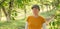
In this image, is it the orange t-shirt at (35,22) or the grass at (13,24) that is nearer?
the orange t-shirt at (35,22)

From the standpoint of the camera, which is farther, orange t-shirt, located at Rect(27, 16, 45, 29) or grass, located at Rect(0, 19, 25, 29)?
grass, located at Rect(0, 19, 25, 29)

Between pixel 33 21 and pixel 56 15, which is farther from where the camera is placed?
pixel 56 15

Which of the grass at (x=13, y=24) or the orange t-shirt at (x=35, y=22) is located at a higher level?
the orange t-shirt at (x=35, y=22)

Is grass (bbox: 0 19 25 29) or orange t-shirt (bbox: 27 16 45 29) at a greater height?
orange t-shirt (bbox: 27 16 45 29)

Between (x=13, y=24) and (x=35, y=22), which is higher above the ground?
(x=35, y=22)

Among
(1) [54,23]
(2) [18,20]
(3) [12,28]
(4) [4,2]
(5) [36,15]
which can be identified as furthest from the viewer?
(2) [18,20]

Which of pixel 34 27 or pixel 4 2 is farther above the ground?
pixel 4 2

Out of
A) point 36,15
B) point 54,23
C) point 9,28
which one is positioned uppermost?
point 36,15

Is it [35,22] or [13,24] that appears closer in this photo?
[35,22]

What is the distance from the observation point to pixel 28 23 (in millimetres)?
2000

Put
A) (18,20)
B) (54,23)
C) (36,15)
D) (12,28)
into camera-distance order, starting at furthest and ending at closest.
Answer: (18,20) → (12,28) → (54,23) → (36,15)

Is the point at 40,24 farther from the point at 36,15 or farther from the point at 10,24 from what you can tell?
the point at 10,24

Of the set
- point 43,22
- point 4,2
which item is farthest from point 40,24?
point 4,2

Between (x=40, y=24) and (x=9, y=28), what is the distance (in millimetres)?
2407
